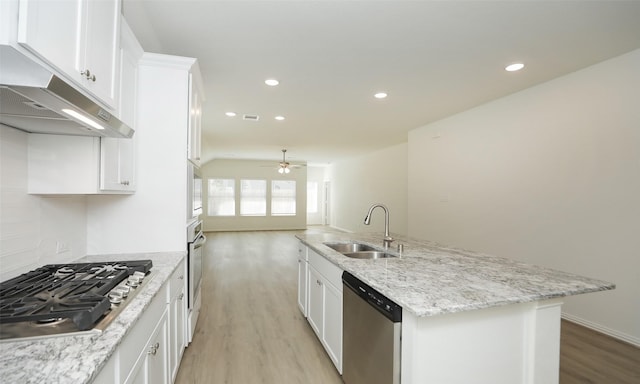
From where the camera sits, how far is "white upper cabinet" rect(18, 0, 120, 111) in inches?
33.2

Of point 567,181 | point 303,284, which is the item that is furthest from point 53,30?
point 567,181

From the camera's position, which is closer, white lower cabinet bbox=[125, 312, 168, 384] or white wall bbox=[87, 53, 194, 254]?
white lower cabinet bbox=[125, 312, 168, 384]

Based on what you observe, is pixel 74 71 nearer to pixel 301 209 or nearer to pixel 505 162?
pixel 505 162

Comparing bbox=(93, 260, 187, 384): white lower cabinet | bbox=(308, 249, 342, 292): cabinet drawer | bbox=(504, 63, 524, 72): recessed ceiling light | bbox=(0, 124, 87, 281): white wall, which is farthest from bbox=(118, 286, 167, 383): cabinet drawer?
bbox=(504, 63, 524, 72): recessed ceiling light

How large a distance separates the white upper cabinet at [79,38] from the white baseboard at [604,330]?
4.42 metres

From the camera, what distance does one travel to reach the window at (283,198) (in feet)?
34.4

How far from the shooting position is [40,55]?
0.87 meters

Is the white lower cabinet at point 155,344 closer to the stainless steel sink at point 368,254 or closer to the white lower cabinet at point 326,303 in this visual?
the white lower cabinet at point 326,303

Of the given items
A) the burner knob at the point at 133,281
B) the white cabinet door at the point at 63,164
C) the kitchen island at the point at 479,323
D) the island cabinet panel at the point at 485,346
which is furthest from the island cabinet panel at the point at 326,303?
the white cabinet door at the point at 63,164

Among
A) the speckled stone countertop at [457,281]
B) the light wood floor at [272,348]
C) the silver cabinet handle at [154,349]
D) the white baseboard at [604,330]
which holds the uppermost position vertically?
the speckled stone countertop at [457,281]

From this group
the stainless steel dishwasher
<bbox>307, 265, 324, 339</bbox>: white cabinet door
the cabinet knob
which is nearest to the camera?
the cabinet knob

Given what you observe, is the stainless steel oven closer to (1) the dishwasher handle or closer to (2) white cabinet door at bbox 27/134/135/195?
(2) white cabinet door at bbox 27/134/135/195

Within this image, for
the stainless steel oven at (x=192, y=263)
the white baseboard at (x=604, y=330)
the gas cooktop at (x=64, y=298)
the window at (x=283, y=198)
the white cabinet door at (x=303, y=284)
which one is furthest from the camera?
the window at (x=283, y=198)

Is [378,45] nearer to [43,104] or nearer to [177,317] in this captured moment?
[43,104]
